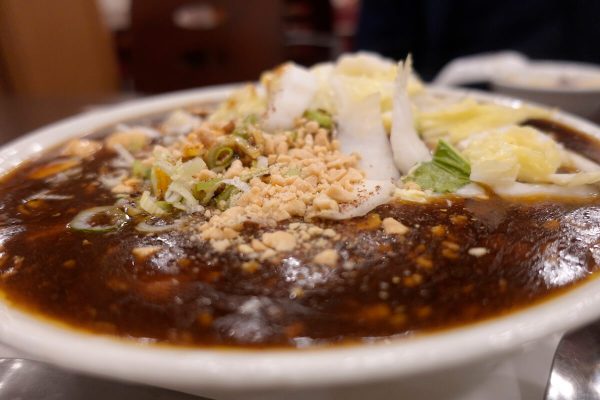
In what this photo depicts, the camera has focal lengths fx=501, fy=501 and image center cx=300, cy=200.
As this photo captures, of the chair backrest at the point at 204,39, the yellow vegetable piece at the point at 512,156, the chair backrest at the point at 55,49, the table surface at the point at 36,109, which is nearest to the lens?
the yellow vegetable piece at the point at 512,156

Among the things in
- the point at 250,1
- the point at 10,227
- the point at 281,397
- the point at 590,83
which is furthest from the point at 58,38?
the point at 281,397

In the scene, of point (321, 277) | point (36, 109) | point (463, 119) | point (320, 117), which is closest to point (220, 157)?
point (320, 117)

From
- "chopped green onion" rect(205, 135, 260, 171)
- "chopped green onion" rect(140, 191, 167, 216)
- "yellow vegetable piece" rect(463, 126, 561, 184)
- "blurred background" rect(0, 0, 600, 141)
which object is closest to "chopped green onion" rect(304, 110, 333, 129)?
"chopped green onion" rect(205, 135, 260, 171)

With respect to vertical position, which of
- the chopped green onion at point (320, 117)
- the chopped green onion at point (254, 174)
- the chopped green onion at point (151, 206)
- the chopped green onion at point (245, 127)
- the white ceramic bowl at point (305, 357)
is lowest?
the white ceramic bowl at point (305, 357)

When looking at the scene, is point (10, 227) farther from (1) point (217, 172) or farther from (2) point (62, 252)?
(1) point (217, 172)

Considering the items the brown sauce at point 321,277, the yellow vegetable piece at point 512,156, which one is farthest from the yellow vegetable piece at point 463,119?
the brown sauce at point 321,277

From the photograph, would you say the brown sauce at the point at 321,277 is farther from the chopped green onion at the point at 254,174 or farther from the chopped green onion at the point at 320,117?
the chopped green onion at the point at 320,117

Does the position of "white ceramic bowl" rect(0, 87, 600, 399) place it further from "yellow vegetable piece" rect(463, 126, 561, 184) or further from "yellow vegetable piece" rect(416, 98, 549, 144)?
"yellow vegetable piece" rect(416, 98, 549, 144)
